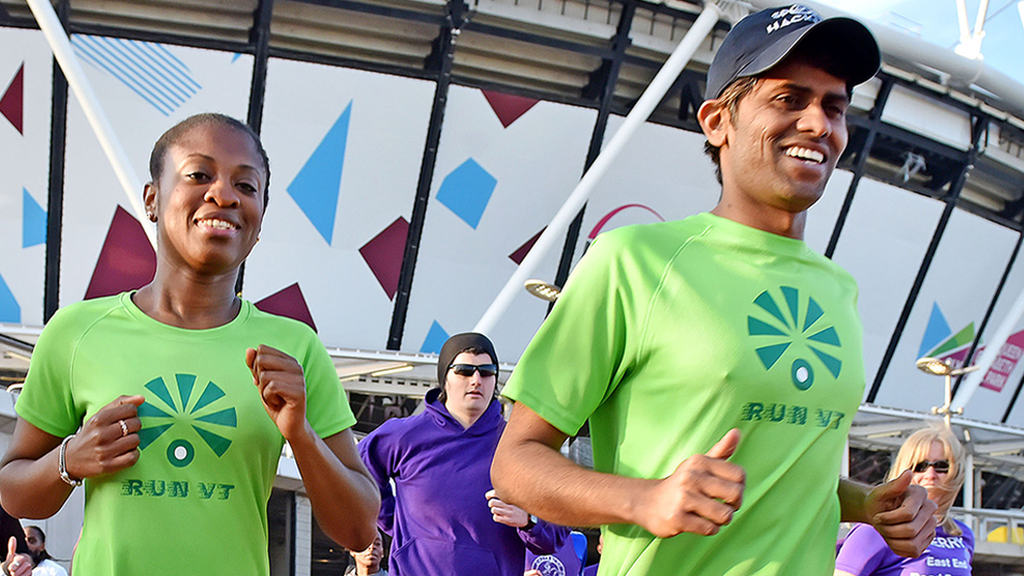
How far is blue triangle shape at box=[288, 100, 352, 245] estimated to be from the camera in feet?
Answer: 48.9

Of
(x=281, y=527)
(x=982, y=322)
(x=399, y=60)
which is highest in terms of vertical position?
(x=982, y=322)

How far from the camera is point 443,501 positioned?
4.69 m

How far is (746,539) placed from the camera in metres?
1.53

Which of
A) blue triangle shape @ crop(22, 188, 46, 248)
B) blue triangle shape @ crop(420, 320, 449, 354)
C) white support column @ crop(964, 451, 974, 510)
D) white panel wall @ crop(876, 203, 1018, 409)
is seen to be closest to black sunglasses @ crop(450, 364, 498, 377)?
blue triangle shape @ crop(420, 320, 449, 354)

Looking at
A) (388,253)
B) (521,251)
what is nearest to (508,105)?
(521,251)

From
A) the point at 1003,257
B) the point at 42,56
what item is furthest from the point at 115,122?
the point at 1003,257

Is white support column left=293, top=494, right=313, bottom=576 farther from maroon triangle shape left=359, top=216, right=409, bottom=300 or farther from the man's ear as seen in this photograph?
the man's ear

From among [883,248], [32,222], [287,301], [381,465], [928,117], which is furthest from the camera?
[883,248]

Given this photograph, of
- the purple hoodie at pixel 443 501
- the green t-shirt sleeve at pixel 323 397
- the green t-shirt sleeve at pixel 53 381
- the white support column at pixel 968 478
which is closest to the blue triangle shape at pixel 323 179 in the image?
the purple hoodie at pixel 443 501

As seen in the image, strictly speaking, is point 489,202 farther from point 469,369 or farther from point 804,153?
point 804,153

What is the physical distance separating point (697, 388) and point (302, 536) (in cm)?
1412

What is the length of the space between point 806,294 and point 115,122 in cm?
1442

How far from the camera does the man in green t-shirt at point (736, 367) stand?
1.52 metres

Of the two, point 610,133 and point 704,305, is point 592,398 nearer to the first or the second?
point 704,305
